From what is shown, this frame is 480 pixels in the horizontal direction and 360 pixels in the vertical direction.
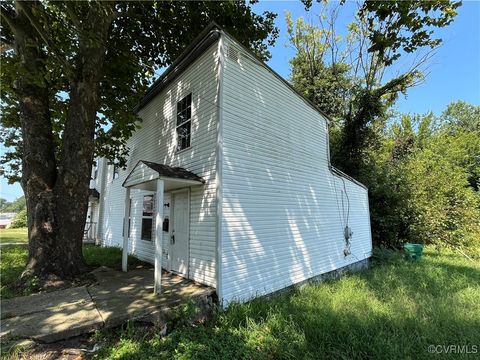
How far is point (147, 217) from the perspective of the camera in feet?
31.0

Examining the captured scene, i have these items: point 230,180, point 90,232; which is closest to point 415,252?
point 230,180

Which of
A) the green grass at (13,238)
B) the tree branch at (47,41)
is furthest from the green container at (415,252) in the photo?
the green grass at (13,238)

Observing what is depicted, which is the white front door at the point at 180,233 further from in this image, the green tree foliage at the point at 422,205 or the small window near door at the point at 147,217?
the green tree foliage at the point at 422,205

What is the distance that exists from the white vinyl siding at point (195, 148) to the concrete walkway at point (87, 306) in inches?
34.2

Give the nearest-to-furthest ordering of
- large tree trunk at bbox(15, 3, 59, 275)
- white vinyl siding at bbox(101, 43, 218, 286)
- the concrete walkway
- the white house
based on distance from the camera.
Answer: the concrete walkway → the white house → white vinyl siding at bbox(101, 43, 218, 286) → large tree trunk at bbox(15, 3, 59, 275)

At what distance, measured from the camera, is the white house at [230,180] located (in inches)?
246

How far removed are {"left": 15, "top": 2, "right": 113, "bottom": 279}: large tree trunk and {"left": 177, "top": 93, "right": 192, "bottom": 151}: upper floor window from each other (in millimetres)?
2247

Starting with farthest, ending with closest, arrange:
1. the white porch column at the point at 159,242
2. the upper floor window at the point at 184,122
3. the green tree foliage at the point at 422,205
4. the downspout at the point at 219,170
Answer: the green tree foliage at the point at 422,205 < the upper floor window at the point at 184,122 < the downspout at the point at 219,170 < the white porch column at the point at 159,242

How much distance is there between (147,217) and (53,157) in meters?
3.34

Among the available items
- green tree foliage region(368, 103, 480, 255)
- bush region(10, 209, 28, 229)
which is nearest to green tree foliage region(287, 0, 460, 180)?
green tree foliage region(368, 103, 480, 255)

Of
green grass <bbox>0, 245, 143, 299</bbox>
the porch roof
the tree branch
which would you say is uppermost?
the tree branch

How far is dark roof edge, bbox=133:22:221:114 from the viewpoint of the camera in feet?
22.1

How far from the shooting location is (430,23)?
634 centimetres

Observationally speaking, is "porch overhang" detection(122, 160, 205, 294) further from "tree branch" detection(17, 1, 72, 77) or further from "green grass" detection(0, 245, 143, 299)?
"tree branch" detection(17, 1, 72, 77)
